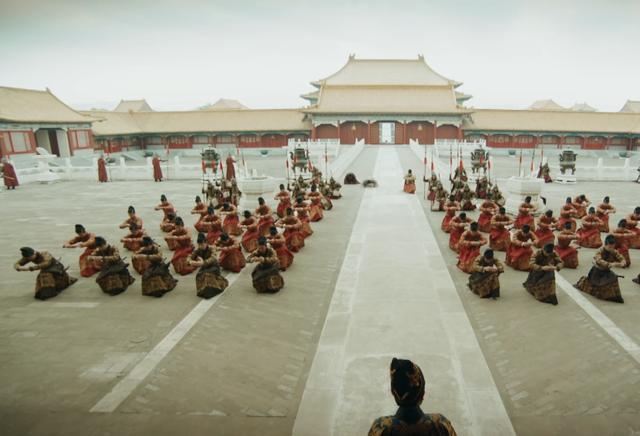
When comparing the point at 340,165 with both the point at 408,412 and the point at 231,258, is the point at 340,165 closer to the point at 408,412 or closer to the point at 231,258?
the point at 231,258

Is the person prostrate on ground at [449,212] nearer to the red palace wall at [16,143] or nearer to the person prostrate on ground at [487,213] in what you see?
the person prostrate on ground at [487,213]

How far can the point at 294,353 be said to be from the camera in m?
5.59

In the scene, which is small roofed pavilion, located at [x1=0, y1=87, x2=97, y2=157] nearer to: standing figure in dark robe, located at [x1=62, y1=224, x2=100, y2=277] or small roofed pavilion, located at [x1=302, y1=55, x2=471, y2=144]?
small roofed pavilion, located at [x1=302, y1=55, x2=471, y2=144]

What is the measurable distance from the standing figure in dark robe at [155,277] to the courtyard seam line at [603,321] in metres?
7.45

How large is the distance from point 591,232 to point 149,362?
1024 centimetres

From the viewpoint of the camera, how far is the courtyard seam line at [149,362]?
4.69 m

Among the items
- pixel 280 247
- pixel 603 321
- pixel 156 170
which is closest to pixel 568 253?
pixel 603 321

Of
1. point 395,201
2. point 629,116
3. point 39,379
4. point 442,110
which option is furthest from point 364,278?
point 629,116

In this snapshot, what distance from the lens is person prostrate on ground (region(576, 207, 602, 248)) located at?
979 centimetres

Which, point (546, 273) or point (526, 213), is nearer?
point (546, 273)

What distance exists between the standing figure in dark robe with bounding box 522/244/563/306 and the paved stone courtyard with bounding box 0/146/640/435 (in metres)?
0.22

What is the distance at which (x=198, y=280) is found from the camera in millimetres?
7488

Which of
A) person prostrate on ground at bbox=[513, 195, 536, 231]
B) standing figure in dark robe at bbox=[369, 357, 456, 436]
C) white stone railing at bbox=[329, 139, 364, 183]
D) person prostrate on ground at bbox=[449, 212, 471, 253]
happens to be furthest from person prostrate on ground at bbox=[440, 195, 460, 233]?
white stone railing at bbox=[329, 139, 364, 183]

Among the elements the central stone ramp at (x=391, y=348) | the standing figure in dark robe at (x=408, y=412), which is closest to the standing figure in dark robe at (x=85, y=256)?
the central stone ramp at (x=391, y=348)
